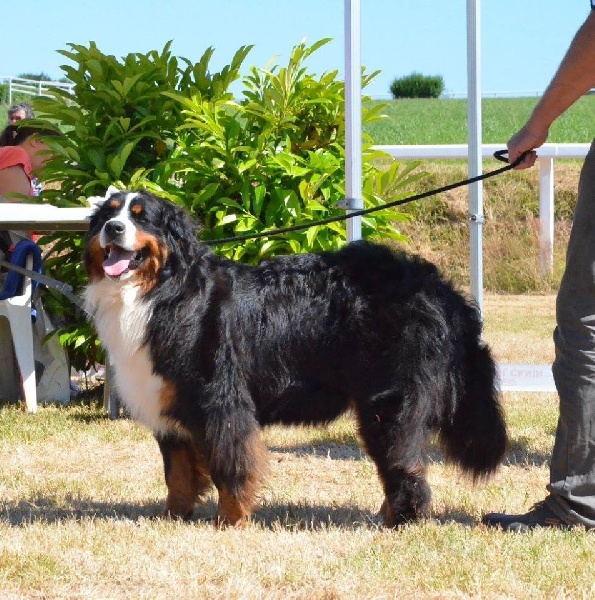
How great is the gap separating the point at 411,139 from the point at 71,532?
1370cm

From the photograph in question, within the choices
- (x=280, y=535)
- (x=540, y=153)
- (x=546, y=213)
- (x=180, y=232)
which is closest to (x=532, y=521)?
(x=280, y=535)

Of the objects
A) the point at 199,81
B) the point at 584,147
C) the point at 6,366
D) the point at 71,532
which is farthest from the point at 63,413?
the point at 584,147

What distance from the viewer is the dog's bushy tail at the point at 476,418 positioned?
15.0ft

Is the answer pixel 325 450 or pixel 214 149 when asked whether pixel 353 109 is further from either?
pixel 325 450

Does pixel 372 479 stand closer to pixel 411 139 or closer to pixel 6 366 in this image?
pixel 6 366

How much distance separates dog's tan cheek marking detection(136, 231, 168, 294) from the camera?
445 cm

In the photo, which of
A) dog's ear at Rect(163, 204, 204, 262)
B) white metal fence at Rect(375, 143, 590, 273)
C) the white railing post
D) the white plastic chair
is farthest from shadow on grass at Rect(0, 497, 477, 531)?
the white railing post

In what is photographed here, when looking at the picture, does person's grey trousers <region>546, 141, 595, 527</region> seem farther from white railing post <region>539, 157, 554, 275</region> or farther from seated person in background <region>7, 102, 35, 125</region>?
seated person in background <region>7, 102, 35, 125</region>

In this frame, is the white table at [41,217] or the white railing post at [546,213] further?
the white railing post at [546,213]

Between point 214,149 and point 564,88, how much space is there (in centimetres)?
372

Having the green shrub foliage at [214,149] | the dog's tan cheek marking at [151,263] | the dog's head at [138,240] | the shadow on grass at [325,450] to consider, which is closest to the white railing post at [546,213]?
the green shrub foliage at [214,149]

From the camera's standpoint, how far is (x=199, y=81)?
25.1ft

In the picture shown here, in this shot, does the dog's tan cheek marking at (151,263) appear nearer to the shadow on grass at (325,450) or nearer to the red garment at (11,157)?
the shadow on grass at (325,450)

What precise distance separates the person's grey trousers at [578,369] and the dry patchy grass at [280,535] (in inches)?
7.2
